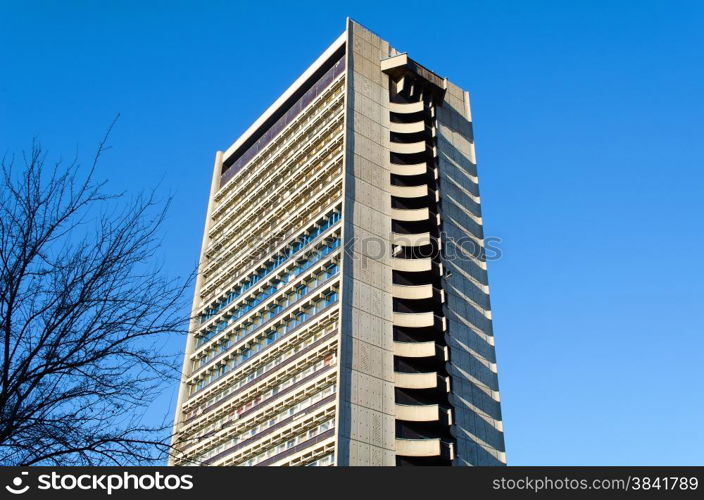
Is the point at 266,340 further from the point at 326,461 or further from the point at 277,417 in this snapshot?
the point at 326,461

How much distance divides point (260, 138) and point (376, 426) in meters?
33.8

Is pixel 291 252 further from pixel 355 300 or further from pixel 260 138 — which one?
pixel 260 138

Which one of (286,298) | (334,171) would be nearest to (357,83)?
(334,171)

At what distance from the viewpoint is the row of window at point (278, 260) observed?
4994 cm

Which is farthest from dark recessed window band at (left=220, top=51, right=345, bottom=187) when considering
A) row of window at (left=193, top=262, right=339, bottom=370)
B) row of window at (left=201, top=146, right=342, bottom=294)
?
row of window at (left=193, top=262, right=339, bottom=370)

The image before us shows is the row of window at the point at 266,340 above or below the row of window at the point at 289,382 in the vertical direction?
above

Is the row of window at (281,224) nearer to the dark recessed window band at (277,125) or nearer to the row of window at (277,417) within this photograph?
the dark recessed window band at (277,125)

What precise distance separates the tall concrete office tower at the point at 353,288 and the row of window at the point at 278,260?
0.14 meters

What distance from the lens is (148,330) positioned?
12516 mm
